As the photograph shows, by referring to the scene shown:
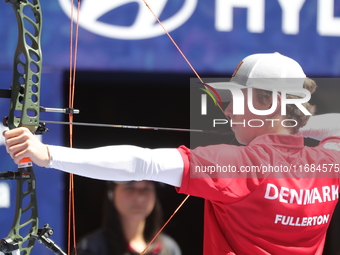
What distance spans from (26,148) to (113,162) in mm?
248

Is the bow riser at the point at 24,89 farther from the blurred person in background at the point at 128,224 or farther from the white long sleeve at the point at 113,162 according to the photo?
the blurred person in background at the point at 128,224

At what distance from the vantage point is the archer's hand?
4.32ft

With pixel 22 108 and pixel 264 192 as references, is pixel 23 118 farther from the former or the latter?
pixel 264 192

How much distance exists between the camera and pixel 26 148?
1.32m

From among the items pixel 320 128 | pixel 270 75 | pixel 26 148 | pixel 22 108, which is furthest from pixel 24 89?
pixel 320 128

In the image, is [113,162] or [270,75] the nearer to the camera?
[113,162]

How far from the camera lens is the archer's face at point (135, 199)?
2.26 metres

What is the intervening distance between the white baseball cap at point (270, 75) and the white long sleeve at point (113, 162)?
1.49 ft

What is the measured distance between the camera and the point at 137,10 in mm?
2180

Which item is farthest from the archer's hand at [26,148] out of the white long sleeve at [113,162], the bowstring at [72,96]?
the bowstring at [72,96]

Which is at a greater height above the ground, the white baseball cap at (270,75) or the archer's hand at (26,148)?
the white baseball cap at (270,75)

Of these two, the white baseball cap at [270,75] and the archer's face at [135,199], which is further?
the archer's face at [135,199]

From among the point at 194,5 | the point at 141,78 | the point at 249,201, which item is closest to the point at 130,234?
the point at 141,78

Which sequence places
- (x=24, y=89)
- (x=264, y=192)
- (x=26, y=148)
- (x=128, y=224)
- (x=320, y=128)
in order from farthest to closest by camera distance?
(x=128, y=224)
(x=320, y=128)
(x=24, y=89)
(x=264, y=192)
(x=26, y=148)
